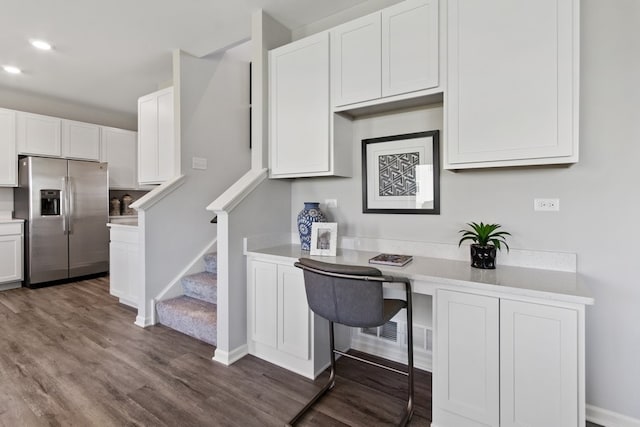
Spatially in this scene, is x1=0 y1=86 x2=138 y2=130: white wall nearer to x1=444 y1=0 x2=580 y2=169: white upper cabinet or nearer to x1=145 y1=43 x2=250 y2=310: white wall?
x1=145 y1=43 x2=250 y2=310: white wall

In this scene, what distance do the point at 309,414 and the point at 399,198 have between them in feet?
4.93

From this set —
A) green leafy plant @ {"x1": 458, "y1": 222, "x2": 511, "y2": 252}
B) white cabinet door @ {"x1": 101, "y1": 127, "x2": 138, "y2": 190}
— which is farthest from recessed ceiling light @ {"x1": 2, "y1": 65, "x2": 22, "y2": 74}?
green leafy plant @ {"x1": 458, "y1": 222, "x2": 511, "y2": 252}

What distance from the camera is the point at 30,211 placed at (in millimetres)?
4293

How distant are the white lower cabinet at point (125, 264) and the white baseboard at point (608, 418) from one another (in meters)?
3.73

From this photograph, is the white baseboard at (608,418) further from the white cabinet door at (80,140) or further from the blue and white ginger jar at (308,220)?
the white cabinet door at (80,140)

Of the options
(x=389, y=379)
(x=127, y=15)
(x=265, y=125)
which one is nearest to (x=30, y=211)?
(x=127, y=15)

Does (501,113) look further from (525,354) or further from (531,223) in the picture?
(525,354)

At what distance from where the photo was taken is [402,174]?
90.7 inches

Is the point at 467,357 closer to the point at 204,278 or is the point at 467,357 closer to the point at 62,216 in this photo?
the point at 204,278

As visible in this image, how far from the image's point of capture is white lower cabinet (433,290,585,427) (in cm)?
134

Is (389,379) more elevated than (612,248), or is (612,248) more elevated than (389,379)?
(612,248)

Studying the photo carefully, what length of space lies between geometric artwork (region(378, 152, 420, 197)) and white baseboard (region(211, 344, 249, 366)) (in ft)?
5.26

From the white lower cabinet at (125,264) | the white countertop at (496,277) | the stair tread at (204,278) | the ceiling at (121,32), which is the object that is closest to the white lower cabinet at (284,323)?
the white countertop at (496,277)

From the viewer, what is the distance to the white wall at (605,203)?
1.63 meters
